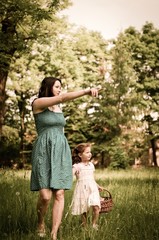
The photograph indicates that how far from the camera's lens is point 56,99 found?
4012 mm

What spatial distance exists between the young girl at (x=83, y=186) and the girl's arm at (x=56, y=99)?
4.18ft

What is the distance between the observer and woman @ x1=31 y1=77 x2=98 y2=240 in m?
4.17

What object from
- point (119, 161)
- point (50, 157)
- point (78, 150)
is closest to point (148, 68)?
point (119, 161)

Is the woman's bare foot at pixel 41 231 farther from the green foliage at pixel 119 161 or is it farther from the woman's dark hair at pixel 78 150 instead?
the green foliage at pixel 119 161

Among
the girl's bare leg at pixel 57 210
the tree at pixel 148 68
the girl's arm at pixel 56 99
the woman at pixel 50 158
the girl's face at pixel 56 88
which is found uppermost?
the tree at pixel 148 68

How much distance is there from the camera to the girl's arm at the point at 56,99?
368 centimetres

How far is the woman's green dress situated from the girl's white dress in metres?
0.92

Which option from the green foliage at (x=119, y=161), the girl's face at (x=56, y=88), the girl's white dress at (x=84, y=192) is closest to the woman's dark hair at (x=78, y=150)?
the girl's white dress at (x=84, y=192)

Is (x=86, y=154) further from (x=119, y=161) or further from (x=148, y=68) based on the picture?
(x=148, y=68)

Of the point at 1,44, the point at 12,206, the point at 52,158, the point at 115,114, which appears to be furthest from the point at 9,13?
the point at 115,114

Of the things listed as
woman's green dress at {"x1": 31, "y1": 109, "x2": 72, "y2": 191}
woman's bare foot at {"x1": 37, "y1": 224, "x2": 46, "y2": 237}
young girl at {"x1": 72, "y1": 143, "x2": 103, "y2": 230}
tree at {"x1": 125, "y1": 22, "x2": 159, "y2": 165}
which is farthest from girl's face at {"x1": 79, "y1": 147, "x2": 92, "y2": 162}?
tree at {"x1": 125, "y1": 22, "x2": 159, "y2": 165}

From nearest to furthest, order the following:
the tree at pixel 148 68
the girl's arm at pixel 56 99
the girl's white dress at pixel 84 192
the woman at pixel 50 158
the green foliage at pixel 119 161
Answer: the girl's arm at pixel 56 99
the woman at pixel 50 158
the girl's white dress at pixel 84 192
the green foliage at pixel 119 161
the tree at pixel 148 68

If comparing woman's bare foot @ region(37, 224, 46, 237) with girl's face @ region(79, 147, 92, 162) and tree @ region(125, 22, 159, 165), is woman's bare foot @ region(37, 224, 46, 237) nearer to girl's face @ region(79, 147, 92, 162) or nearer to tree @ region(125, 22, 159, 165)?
girl's face @ region(79, 147, 92, 162)

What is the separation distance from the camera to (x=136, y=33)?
3141 cm
